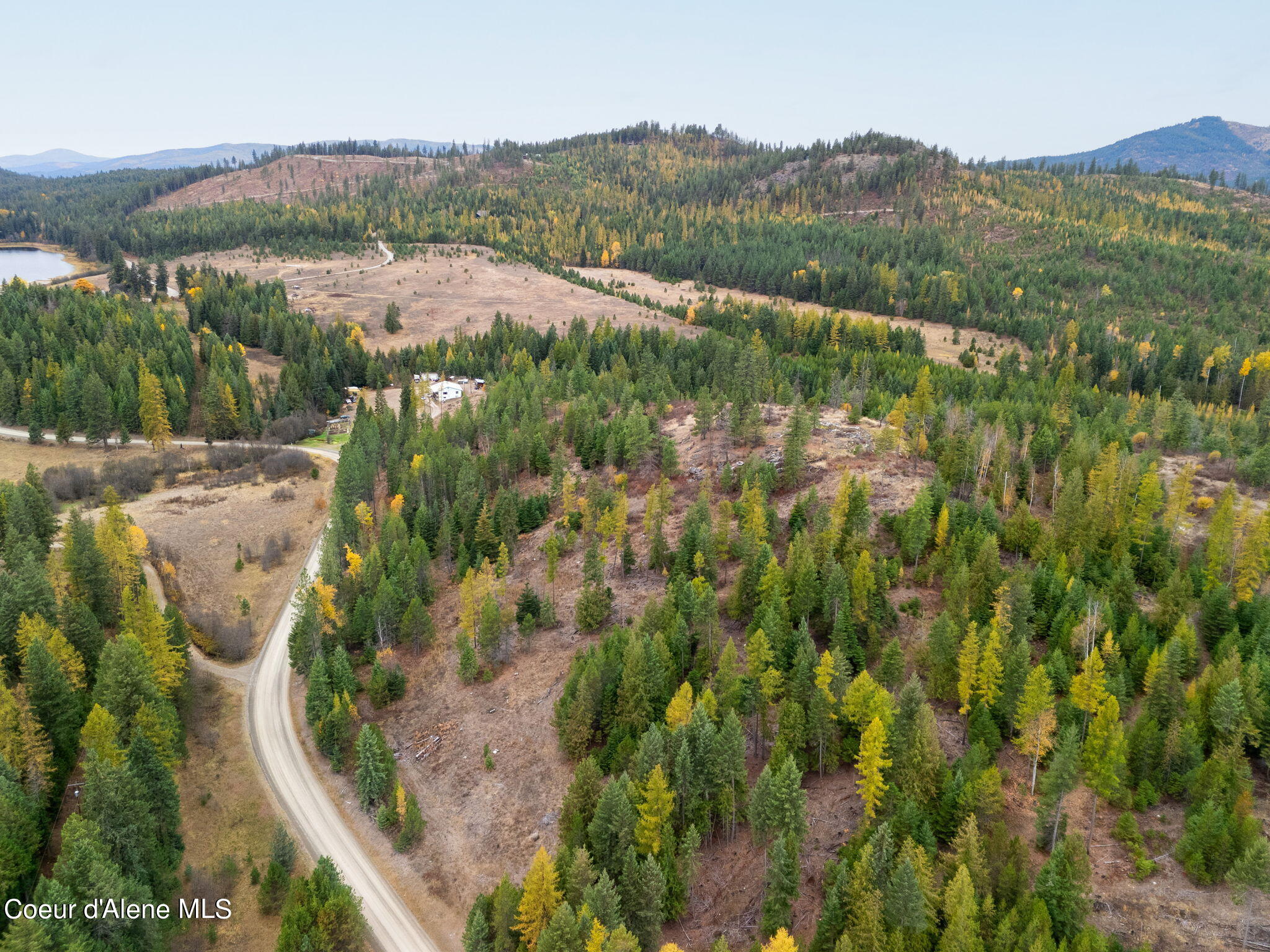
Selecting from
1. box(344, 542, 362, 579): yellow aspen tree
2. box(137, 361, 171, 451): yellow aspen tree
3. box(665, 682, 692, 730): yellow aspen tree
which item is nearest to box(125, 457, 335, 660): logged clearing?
box(344, 542, 362, 579): yellow aspen tree

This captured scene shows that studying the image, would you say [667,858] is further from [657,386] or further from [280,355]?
[280,355]

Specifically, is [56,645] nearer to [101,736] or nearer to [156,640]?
[156,640]

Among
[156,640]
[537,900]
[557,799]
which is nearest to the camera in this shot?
[537,900]

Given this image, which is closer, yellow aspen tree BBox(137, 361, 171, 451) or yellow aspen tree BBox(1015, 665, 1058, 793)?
yellow aspen tree BBox(1015, 665, 1058, 793)

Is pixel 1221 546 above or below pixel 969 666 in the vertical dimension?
above

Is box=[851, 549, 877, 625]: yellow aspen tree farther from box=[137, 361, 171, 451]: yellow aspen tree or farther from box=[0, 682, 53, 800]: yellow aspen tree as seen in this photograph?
box=[137, 361, 171, 451]: yellow aspen tree

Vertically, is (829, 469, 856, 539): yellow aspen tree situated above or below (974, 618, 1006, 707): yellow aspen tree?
above

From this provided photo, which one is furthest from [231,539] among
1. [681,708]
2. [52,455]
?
[681,708]
